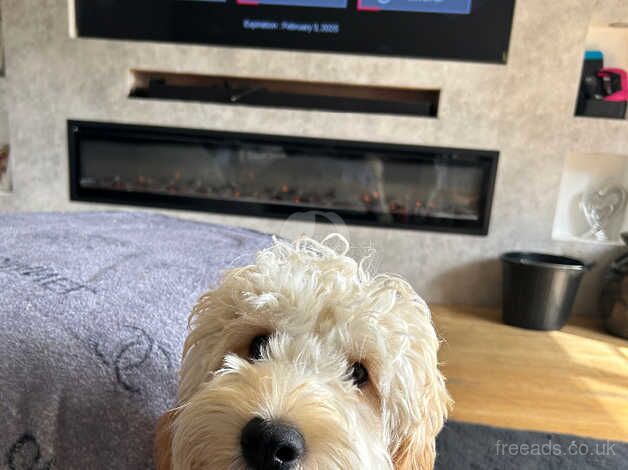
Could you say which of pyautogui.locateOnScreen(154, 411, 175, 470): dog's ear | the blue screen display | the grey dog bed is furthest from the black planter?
pyautogui.locateOnScreen(154, 411, 175, 470): dog's ear

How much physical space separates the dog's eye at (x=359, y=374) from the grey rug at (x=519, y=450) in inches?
31.4

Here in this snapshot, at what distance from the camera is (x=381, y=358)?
2.77 ft

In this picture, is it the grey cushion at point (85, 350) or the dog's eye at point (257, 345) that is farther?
the dog's eye at point (257, 345)

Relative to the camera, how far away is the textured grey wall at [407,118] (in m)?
2.68

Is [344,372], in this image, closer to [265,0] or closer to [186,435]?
[186,435]

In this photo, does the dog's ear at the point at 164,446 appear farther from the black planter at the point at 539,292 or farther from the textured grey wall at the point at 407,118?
the black planter at the point at 539,292

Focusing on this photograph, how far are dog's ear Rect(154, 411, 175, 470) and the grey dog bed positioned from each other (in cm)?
3

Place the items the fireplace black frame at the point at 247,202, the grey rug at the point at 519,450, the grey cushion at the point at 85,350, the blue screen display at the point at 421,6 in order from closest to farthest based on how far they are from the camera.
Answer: the grey cushion at the point at 85,350 → the grey rug at the point at 519,450 → the blue screen display at the point at 421,6 → the fireplace black frame at the point at 247,202

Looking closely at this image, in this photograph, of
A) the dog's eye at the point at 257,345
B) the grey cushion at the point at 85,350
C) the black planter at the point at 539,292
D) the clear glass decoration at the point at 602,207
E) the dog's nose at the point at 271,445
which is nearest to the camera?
the dog's nose at the point at 271,445

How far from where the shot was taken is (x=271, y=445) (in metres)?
0.68

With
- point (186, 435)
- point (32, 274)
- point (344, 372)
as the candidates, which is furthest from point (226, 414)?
point (32, 274)

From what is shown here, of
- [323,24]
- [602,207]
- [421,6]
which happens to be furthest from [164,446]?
[602,207]

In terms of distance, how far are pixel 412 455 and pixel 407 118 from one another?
2.13 meters

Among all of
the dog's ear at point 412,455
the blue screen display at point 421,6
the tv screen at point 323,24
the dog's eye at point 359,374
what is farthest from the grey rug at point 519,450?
the blue screen display at point 421,6
